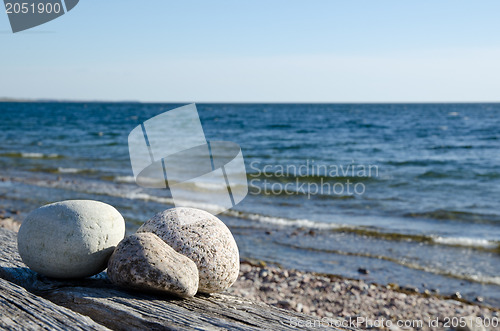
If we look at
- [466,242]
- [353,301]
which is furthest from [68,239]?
[466,242]

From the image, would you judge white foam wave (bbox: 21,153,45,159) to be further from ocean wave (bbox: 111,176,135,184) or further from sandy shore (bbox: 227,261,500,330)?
sandy shore (bbox: 227,261,500,330)

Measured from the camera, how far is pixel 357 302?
6.39 meters

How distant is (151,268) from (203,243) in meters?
0.54

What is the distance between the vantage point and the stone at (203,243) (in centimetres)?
374

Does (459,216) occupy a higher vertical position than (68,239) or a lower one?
lower

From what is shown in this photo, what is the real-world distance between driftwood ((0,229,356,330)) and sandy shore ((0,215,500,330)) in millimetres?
2387

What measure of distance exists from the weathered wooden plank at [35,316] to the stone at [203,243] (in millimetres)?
1098

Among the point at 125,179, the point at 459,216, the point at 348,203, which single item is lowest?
the point at 459,216

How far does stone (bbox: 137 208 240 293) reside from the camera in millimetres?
3736

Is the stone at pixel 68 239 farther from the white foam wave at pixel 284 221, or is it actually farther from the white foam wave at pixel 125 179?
the white foam wave at pixel 125 179

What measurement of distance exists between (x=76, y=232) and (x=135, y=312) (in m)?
0.93

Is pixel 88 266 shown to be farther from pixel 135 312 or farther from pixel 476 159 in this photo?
pixel 476 159

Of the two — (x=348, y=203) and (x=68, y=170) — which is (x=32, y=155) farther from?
(x=348, y=203)

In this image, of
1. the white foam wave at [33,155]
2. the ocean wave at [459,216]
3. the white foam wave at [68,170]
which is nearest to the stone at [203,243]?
the ocean wave at [459,216]
